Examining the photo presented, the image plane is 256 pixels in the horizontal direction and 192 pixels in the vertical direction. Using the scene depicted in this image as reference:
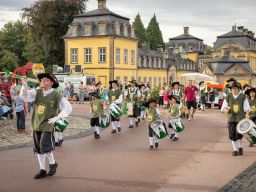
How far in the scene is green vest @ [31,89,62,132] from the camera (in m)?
8.31

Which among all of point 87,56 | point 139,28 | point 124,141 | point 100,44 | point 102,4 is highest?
point 139,28

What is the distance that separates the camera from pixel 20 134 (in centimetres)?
1516

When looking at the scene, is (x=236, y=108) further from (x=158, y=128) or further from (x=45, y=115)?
(x=45, y=115)

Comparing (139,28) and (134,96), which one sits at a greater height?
(139,28)

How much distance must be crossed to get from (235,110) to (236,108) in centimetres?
5

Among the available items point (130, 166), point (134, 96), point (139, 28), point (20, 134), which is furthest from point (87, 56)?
point (130, 166)

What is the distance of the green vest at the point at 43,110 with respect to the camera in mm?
8312

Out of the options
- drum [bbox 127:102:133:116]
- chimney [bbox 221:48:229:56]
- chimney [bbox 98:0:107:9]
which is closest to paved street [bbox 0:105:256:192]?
drum [bbox 127:102:133:116]

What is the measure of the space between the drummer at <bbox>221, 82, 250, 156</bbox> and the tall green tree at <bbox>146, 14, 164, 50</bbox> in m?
74.2

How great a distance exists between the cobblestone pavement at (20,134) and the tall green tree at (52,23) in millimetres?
34885

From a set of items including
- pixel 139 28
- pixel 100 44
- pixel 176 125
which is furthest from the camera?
pixel 139 28

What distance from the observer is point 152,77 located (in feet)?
200

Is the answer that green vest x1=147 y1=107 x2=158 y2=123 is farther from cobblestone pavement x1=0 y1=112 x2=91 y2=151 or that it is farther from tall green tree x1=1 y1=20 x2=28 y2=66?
tall green tree x1=1 y1=20 x2=28 y2=66

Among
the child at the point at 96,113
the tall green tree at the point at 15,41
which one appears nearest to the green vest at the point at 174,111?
the child at the point at 96,113
